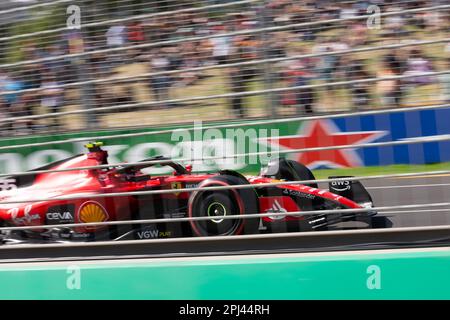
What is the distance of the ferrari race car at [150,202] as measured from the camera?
3326 mm

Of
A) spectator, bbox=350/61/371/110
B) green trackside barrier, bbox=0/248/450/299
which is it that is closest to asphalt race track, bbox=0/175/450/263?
green trackside barrier, bbox=0/248/450/299

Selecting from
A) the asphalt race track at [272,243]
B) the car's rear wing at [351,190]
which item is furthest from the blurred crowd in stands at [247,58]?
the car's rear wing at [351,190]

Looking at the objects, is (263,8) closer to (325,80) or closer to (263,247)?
(325,80)

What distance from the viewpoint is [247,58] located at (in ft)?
10.8

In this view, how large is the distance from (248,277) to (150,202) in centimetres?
98

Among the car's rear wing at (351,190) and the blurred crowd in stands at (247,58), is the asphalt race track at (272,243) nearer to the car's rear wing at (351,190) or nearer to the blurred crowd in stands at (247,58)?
the blurred crowd in stands at (247,58)

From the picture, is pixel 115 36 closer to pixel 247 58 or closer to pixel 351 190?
pixel 247 58

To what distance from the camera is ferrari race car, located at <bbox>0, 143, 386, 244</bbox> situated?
3.33 m

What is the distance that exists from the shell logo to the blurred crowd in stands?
0.49 metres

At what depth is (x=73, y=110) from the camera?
135 inches

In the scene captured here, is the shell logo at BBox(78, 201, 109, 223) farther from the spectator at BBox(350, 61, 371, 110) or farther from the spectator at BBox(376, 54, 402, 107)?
the spectator at BBox(376, 54, 402, 107)

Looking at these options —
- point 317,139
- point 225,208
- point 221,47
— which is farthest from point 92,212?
point 317,139

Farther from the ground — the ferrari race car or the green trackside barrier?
the ferrari race car
